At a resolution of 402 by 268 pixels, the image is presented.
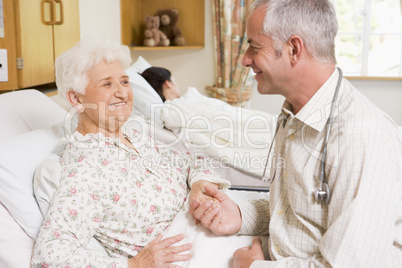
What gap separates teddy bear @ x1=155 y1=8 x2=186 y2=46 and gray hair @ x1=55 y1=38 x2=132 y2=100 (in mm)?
2980

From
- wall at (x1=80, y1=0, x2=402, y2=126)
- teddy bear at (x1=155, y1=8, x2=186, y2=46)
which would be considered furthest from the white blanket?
teddy bear at (x1=155, y1=8, x2=186, y2=46)

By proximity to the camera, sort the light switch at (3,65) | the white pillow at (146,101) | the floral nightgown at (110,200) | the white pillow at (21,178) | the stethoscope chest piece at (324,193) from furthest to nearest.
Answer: the white pillow at (146,101), the light switch at (3,65), the white pillow at (21,178), the floral nightgown at (110,200), the stethoscope chest piece at (324,193)

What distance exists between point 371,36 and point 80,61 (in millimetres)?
3740

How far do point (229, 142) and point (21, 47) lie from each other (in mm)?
1208

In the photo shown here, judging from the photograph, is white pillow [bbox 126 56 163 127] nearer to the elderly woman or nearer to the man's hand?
the elderly woman

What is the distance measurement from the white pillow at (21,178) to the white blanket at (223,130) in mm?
1109

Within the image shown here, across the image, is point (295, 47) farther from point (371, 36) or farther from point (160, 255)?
point (371, 36)

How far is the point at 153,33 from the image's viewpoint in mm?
4301

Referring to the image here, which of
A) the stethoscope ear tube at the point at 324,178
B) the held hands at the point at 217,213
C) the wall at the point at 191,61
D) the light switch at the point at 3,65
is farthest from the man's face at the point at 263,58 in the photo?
the wall at the point at 191,61

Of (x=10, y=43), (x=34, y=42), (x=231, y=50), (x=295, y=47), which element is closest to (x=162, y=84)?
(x=34, y=42)

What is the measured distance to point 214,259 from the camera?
4.23 feet

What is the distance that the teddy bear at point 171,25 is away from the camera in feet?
14.4

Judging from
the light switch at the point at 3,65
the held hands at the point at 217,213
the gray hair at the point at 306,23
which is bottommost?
the held hands at the point at 217,213

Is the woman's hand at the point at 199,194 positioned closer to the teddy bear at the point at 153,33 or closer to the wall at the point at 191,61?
the teddy bear at the point at 153,33
